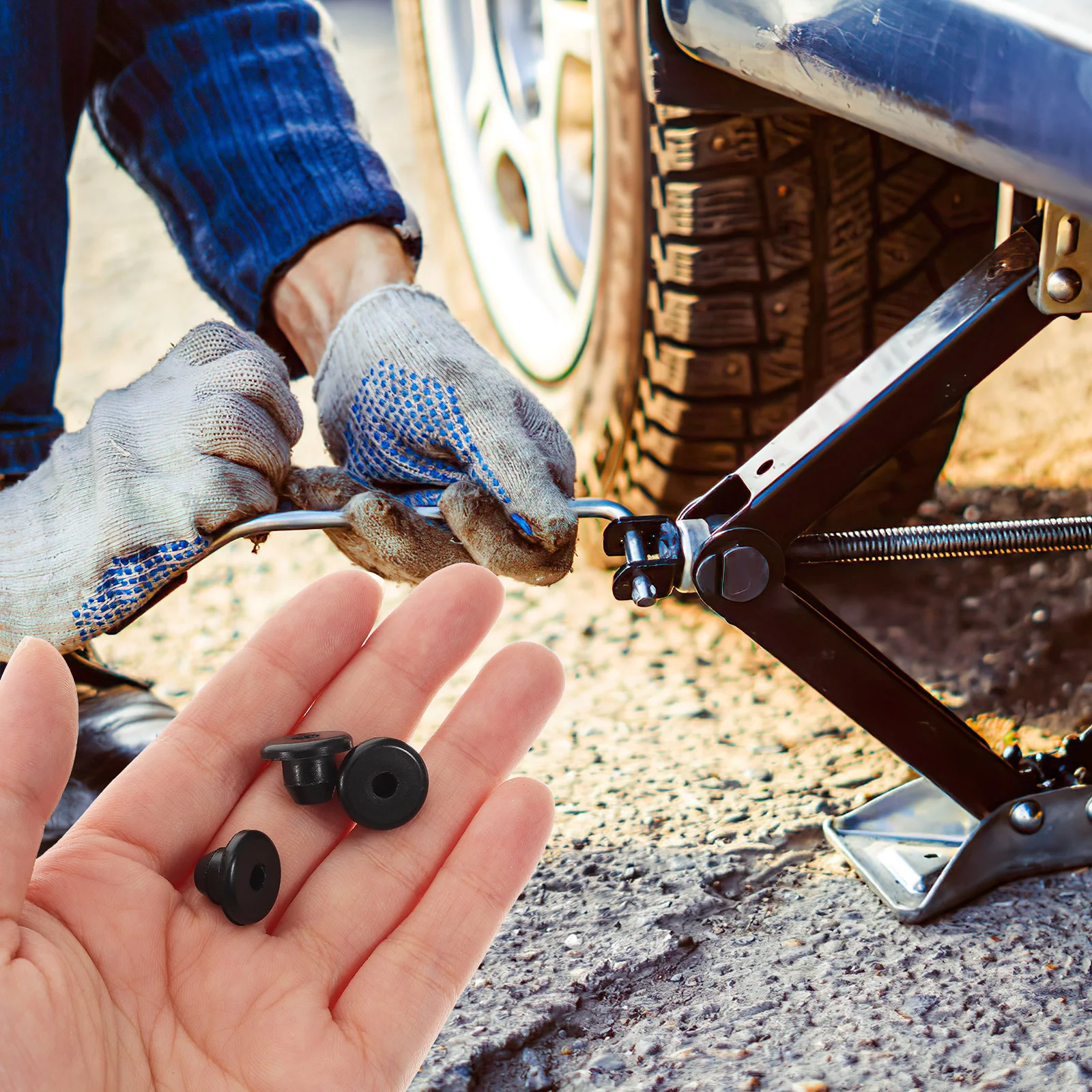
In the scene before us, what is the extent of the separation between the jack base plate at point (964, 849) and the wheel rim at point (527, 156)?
904 millimetres

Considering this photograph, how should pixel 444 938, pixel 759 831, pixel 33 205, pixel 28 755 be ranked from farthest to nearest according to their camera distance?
pixel 33 205 < pixel 759 831 < pixel 444 938 < pixel 28 755

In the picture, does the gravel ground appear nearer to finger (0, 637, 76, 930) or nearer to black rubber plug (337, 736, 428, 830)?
black rubber plug (337, 736, 428, 830)

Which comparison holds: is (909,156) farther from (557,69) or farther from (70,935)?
(70,935)

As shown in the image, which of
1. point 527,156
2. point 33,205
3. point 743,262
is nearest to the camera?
point 33,205

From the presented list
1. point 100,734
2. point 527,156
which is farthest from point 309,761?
point 527,156

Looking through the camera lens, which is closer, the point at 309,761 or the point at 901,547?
the point at 309,761

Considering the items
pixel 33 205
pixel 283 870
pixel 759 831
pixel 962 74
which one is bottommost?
pixel 759 831

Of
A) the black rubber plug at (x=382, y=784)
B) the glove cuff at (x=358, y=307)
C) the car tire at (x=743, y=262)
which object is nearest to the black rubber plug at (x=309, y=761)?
the black rubber plug at (x=382, y=784)

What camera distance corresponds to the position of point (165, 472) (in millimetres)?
1021

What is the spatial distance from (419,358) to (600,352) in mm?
653

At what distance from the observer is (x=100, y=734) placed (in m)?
1.40

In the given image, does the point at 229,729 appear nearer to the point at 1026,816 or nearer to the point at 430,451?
the point at 430,451

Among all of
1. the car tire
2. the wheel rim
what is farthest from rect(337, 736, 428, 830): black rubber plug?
the wheel rim

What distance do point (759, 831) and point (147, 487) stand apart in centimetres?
74
